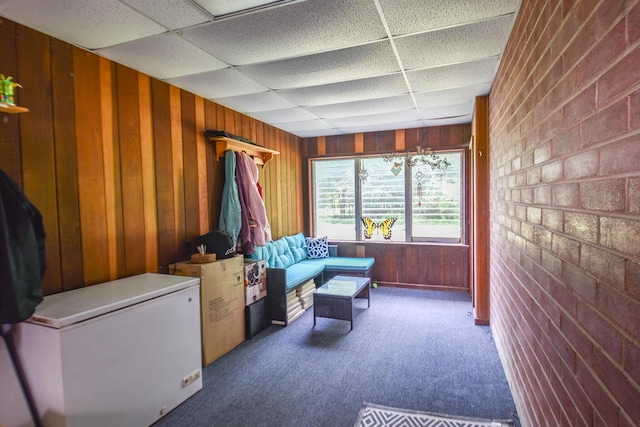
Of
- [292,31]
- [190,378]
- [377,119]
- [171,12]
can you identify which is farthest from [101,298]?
[377,119]

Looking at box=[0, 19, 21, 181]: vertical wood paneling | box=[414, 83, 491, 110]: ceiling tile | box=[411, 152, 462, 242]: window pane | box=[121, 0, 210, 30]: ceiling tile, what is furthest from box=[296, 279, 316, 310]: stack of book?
box=[121, 0, 210, 30]: ceiling tile

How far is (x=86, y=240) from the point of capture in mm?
2316

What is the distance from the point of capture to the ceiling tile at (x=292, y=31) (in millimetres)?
1893

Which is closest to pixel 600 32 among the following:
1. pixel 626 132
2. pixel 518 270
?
pixel 626 132

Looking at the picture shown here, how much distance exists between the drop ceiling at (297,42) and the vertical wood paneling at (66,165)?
206 mm

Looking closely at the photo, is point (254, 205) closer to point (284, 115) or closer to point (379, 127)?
point (284, 115)

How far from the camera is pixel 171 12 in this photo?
6.22ft

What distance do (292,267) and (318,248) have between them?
2.77 ft

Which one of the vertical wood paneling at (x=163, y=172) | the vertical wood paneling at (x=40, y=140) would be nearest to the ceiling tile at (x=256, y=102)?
the vertical wood paneling at (x=163, y=172)

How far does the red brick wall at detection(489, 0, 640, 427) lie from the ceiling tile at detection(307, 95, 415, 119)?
1673 mm

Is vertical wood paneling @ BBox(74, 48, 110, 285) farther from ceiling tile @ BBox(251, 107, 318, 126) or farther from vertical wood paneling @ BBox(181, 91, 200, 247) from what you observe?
ceiling tile @ BBox(251, 107, 318, 126)

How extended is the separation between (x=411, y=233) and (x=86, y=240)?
421 centimetres

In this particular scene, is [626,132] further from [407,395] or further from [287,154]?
[287,154]

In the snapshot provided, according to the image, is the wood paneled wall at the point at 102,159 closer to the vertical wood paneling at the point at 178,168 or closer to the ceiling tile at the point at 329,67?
the vertical wood paneling at the point at 178,168
